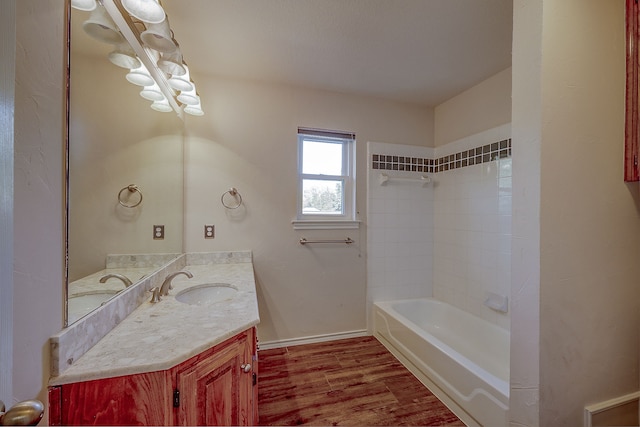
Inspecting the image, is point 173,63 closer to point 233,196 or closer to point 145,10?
point 145,10

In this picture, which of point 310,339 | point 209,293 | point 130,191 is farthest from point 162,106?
point 310,339

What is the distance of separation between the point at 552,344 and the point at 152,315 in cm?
168

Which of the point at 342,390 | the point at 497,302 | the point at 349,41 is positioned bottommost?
the point at 342,390

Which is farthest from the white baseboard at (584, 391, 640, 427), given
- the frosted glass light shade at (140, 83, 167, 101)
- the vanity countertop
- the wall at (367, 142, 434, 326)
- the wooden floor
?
the frosted glass light shade at (140, 83, 167, 101)

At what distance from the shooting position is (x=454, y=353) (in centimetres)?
166

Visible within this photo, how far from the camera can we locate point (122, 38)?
117 cm

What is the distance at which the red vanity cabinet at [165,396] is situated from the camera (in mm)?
719

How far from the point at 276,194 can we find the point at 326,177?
0.54m

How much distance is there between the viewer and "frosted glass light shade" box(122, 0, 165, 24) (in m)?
1.07

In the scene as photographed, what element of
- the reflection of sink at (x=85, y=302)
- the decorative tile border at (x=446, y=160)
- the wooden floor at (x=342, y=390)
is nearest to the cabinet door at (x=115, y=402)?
the reflection of sink at (x=85, y=302)

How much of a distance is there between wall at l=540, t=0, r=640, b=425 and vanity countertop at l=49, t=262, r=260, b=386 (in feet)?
4.09

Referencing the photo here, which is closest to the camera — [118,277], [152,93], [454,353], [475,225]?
[118,277]

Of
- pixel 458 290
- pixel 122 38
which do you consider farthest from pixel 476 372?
pixel 122 38

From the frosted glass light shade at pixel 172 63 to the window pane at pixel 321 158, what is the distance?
1199mm
